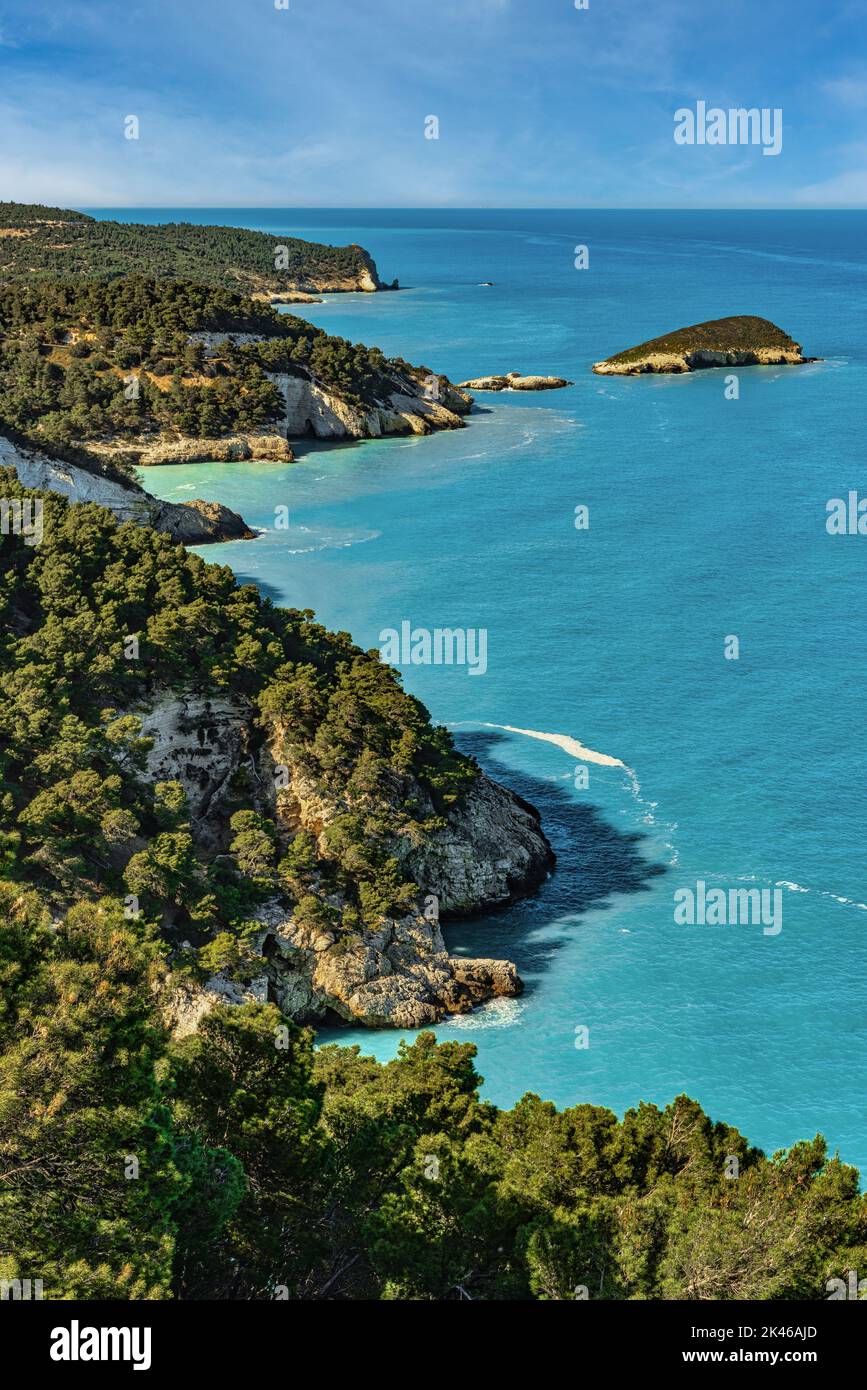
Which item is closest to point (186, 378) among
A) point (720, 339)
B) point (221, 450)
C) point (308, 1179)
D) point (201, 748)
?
point (221, 450)

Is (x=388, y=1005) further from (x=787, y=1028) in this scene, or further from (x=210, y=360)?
(x=210, y=360)

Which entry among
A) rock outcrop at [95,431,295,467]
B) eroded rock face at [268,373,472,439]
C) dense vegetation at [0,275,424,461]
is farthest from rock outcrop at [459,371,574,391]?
rock outcrop at [95,431,295,467]

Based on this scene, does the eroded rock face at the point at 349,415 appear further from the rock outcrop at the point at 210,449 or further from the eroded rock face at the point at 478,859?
the eroded rock face at the point at 478,859

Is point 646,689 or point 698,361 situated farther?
point 698,361

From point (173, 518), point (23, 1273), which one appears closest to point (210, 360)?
point (173, 518)

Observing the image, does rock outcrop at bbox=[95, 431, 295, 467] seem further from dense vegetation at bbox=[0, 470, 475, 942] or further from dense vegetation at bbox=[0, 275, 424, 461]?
dense vegetation at bbox=[0, 470, 475, 942]

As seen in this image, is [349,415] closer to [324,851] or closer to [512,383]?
[512,383]
